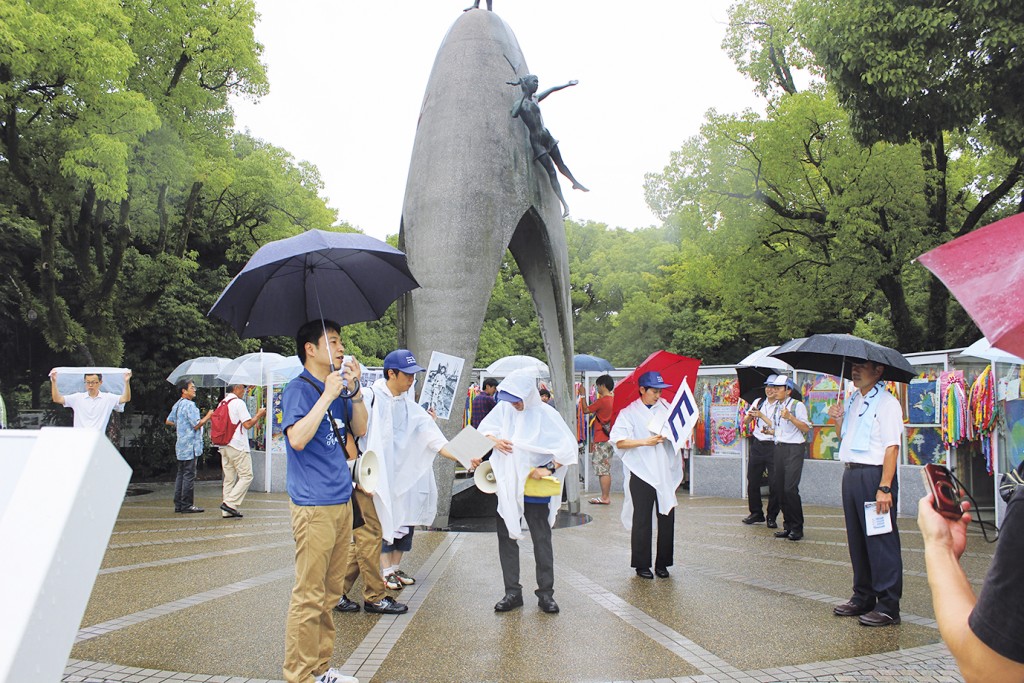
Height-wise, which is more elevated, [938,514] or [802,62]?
[802,62]

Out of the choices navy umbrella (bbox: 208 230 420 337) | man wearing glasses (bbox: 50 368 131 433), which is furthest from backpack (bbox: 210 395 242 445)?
navy umbrella (bbox: 208 230 420 337)

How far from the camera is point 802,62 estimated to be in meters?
22.2

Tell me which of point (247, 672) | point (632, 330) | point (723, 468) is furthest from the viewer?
point (632, 330)

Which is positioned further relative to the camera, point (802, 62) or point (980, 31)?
point (802, 62)

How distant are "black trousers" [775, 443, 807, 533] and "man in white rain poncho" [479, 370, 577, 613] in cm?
463

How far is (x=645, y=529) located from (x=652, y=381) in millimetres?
1421

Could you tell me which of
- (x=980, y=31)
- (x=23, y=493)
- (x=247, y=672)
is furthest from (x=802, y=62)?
(x=23, y=493)

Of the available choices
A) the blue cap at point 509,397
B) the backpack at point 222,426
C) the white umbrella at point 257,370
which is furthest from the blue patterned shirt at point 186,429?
the blue cap at point 509,397

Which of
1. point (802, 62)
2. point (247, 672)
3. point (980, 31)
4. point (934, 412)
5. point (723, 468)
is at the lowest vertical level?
point (247, 672)

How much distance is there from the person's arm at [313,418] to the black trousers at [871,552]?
4.23m

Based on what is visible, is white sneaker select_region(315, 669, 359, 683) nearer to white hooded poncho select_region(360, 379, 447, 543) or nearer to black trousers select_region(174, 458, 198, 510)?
white hooded poncho select_region(360, 379, 447, 543)

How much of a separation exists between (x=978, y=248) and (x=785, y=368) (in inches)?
404

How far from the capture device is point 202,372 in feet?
50.6

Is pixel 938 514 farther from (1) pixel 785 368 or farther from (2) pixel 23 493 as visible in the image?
(1) pixel 785 368
